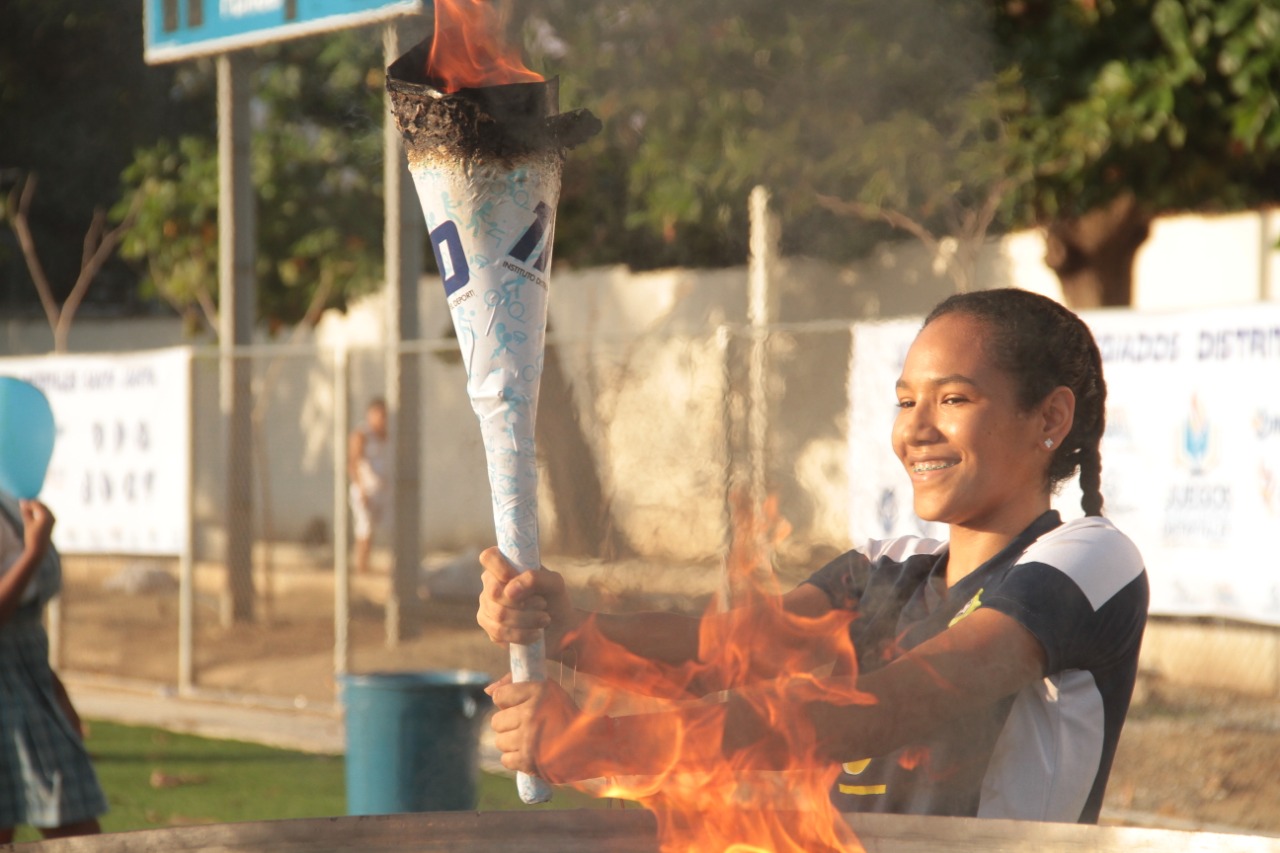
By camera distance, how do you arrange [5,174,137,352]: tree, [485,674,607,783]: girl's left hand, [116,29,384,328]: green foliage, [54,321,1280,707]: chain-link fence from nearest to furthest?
1. [485,674,607,783]: girl's left hand
2. [54,321,1280,707]: chain-link fence
3. [116,29,384,328]: green foliage
4. [5,174,137,352]: tree

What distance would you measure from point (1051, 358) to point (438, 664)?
699 centimetres

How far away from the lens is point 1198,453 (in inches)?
241

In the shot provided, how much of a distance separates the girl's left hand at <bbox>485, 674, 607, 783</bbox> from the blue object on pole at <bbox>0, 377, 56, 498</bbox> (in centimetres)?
323

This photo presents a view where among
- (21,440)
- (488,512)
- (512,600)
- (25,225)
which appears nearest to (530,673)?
(512,600)

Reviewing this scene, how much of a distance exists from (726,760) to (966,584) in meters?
0.45

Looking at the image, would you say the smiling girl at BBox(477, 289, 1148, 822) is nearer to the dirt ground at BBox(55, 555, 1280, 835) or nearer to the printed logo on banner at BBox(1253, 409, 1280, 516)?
the printed logo on banner at BBox(1253, 409, 1280, 516)

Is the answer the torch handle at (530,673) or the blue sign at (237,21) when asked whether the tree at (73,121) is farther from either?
the torch handle at (530,673)

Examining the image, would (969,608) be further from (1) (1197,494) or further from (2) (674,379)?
(2) (674,379)

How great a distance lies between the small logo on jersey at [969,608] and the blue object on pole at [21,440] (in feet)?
10.7

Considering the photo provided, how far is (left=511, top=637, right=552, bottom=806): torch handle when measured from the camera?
1881 mm

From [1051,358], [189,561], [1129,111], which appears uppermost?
[1129,111]

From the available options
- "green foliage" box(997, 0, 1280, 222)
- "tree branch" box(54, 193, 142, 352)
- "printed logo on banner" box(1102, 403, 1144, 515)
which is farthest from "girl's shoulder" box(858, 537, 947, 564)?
"tree branch" box(54, 193, 142, 352)

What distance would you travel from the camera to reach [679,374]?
1040cm

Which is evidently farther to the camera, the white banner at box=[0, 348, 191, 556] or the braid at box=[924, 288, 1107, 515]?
the white banner at box=[0, 348, 191, 556]
